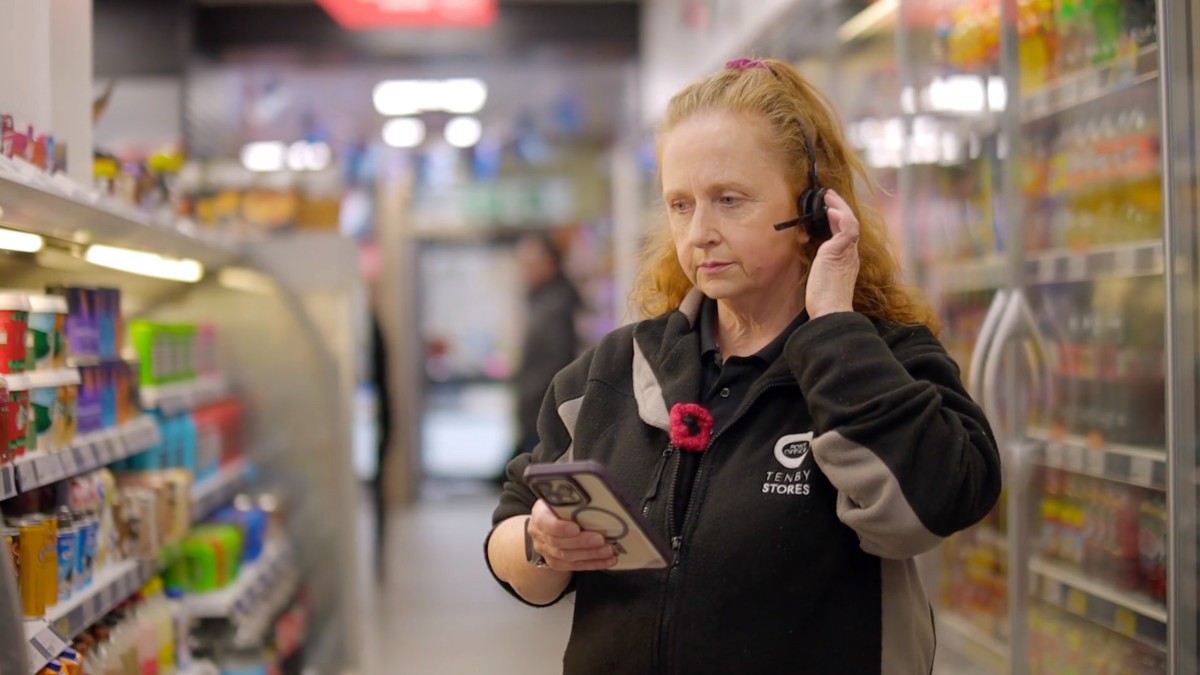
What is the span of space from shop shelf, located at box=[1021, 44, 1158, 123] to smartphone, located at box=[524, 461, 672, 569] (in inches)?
78.3

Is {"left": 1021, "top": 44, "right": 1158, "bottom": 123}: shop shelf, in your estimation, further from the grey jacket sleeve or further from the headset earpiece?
the grey jacket sleeve

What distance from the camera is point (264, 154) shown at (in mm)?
11086

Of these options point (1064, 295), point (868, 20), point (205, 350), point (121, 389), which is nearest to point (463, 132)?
point (868, 20)

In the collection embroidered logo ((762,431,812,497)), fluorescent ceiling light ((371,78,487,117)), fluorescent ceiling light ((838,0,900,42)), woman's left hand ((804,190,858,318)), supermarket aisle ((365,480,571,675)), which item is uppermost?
fluorescent ceiling light ((371,78,487,117))

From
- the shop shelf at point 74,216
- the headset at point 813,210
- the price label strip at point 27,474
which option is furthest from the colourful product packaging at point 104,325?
the headset at point 813,210

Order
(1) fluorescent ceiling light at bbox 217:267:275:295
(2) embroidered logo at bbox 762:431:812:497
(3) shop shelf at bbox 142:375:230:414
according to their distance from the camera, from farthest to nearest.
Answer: (1) fluorescent ceiling light at bbox 217:267:275:295 < (3) shop shelf at bbox 142:375:230:414 < (2) embroidered logo at bbox 762:431:812:497

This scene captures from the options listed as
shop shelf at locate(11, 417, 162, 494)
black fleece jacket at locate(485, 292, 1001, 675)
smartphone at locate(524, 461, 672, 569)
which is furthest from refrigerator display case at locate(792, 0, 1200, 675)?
shop shelf at locate(11, 417, 162, 494)

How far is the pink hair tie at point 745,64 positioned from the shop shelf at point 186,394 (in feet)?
7.31

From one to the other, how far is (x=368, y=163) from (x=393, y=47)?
2.40 meters

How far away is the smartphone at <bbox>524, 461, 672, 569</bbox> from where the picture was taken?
4.50ft

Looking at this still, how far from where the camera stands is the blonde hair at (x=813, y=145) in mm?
1677

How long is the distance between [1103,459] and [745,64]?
73.0 inches

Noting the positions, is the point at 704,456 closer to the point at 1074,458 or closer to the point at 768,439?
the point at 768,439

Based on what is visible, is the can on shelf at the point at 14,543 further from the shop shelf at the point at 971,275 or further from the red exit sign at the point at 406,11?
the red exit sign at the point at 406,11
